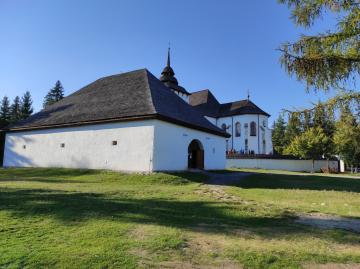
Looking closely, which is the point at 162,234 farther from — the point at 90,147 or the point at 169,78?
the point at 169,78

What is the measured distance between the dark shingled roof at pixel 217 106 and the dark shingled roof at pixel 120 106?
26228 mm

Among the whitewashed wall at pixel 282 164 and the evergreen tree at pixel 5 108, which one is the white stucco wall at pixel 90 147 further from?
the evergreen tree at pixel 5 108

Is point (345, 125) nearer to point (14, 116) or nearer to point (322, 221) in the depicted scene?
point (322, 221)

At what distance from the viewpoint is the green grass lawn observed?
429 centimetres

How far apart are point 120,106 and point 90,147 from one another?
10.7 ft

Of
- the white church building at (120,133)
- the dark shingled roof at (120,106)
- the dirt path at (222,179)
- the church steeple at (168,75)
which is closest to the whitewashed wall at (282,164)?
the white church building at (120,133)

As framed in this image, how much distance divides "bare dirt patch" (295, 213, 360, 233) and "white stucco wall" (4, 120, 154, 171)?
10.6m

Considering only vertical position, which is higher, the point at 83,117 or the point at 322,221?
the point at 83,117

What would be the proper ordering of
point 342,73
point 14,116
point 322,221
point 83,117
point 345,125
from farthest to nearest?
point 14,116 → point 83,117 → point 345,125 → point 342,73 → point 322,221

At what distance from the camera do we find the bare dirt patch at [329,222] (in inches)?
246

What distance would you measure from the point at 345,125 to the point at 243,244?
531cm

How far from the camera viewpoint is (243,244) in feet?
16.3

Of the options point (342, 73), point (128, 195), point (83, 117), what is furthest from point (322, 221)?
point (83, 117)

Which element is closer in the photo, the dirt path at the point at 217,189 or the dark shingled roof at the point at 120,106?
the dirt path at the point at 217,189
